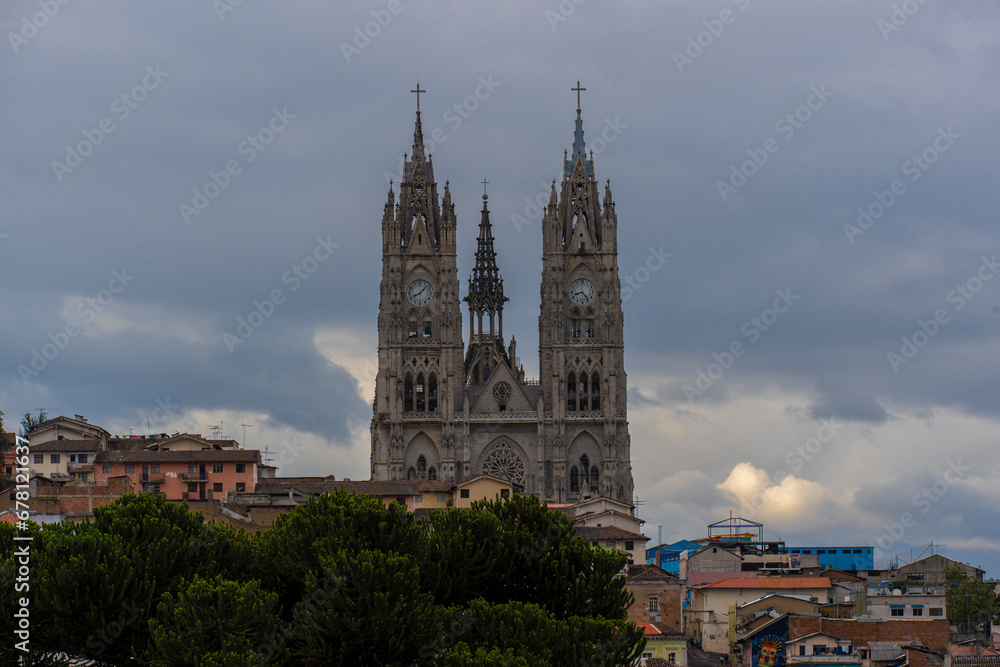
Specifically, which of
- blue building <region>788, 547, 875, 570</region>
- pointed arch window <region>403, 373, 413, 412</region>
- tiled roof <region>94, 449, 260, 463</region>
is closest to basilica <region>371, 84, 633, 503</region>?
pointed arch window <region>403, 373, 413, 412</region>

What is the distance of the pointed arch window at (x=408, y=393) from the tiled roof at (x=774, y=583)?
4098 centimetres

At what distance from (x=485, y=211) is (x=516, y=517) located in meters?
90.9

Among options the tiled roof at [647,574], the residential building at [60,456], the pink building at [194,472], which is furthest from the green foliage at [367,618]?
the residential building at [60,456]

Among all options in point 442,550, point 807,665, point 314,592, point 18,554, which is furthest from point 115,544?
point 807,665

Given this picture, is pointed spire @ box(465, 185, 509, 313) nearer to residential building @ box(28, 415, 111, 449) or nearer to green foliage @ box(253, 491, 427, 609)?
residential building @ box(28, 415, 111, 449)

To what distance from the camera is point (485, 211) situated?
140 metres

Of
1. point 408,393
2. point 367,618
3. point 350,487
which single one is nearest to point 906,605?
point 350,487

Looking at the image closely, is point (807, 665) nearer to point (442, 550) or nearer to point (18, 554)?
point (442, 550)

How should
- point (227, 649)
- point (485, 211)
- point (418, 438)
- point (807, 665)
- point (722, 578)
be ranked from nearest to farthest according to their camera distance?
1. point (227, 649)
2. point (807, 665)
3. point (722, 578)
4. point (418, 438)
5. point (485, 211)

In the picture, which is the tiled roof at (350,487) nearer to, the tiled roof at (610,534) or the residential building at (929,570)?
the tiled roof at (610,534)

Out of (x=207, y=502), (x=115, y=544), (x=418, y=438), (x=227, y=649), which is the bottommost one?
(x=227, y=649)

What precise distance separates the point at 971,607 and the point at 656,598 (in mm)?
15754

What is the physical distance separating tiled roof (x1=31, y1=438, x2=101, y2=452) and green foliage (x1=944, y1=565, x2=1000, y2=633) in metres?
50.5

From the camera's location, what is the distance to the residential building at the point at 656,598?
77.1m
